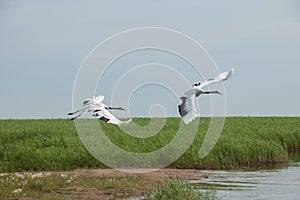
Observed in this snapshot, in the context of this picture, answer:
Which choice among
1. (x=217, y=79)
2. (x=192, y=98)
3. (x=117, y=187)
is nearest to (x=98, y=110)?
(x=192, y=98)

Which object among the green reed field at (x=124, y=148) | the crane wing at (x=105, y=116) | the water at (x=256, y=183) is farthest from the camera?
the green reed field at (x=124, y=148)

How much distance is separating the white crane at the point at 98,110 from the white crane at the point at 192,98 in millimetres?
1476

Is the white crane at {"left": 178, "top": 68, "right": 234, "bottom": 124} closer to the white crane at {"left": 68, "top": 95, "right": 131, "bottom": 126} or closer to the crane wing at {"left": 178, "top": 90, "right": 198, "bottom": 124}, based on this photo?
the crane wing at {"left": 178, "top": 90, "right": 198, "bottom": 124}

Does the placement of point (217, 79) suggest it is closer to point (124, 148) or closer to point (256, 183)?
point (256, 183)

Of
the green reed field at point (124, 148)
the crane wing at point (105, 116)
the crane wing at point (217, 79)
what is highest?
the green reed field at point (124, 148)

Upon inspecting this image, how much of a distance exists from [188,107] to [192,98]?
0.27 m

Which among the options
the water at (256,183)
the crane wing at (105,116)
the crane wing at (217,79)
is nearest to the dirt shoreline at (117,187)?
the water at (256,183)

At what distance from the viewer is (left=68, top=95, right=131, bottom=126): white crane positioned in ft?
39.5

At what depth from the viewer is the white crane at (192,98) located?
10.8 metres

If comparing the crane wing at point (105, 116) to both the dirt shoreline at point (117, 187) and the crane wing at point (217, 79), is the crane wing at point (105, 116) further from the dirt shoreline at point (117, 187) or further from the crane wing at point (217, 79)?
the dirt shoreline at point (117, 187)

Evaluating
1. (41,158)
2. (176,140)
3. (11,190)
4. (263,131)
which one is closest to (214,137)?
(176,140)

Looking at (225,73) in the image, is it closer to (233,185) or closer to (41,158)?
(233,185)

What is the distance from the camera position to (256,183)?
17797 mm

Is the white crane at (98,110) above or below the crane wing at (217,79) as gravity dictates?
below
